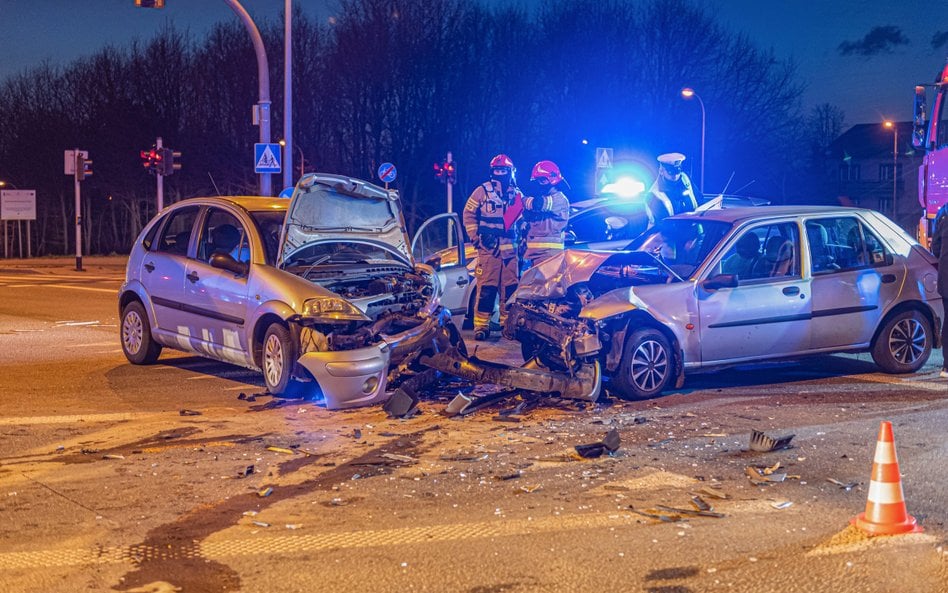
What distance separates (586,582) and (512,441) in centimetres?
287

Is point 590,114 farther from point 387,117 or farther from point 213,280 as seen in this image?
point 213,280

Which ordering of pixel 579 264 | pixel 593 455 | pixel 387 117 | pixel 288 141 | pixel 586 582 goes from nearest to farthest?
pixel 586 582, pixel 593 455, pixel 579 264, pixel 288 141, pixel 387 117

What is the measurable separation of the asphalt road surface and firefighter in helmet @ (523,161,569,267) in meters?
3.24

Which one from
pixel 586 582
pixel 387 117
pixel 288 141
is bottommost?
pixel 586 582

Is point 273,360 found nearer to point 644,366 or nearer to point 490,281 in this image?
point 644,366

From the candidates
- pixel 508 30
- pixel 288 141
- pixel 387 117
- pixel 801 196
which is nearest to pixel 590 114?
pixel 508 30

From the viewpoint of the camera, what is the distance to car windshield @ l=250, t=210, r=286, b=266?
31.3 feet

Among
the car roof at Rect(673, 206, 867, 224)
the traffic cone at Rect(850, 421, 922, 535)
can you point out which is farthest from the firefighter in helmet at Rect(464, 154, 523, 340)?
→ the traffic cone at Rect(850, 421, 922, 535)

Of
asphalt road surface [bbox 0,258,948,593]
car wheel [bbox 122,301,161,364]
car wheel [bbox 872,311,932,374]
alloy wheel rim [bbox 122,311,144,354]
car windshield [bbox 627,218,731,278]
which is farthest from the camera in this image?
alloy wheel rim [bbox 122,311,144,354]

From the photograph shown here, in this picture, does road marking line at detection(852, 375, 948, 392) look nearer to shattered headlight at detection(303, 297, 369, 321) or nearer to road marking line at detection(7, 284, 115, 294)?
shattered headlight at detection(303, 297, 369, 321)

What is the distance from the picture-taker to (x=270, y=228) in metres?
9.76

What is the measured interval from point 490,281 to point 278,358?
4406 millimetres

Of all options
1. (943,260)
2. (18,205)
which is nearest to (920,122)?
(943,260)

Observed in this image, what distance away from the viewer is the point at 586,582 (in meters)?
4.53
